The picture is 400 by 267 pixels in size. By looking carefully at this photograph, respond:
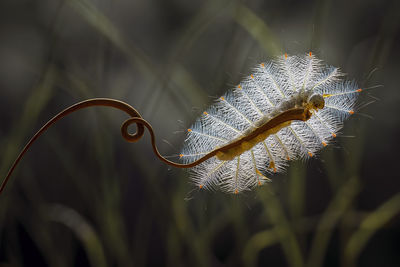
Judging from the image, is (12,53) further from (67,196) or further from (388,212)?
(388,212)

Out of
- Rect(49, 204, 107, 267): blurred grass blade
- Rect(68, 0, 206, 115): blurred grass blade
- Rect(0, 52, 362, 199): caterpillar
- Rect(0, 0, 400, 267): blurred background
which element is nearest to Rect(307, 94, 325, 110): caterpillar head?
Rect(0, 52, 362, 199): caterpillar

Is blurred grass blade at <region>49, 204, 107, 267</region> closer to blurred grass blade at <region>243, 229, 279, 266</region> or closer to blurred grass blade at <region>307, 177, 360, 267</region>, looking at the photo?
blurred grass blade at <region>243, 229, 279, 266</region>

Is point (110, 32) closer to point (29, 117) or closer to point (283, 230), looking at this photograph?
point (29, 117)

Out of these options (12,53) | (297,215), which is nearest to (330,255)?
(297,215)

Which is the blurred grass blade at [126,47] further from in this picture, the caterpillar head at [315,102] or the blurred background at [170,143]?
the caterpillar head at [315,102]

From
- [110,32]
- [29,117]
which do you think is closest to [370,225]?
[110,32]

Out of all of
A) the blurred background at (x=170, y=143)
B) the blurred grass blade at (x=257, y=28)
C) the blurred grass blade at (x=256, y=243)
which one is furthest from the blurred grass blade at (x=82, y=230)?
the blurred grass blade at (x=257, y=28)
